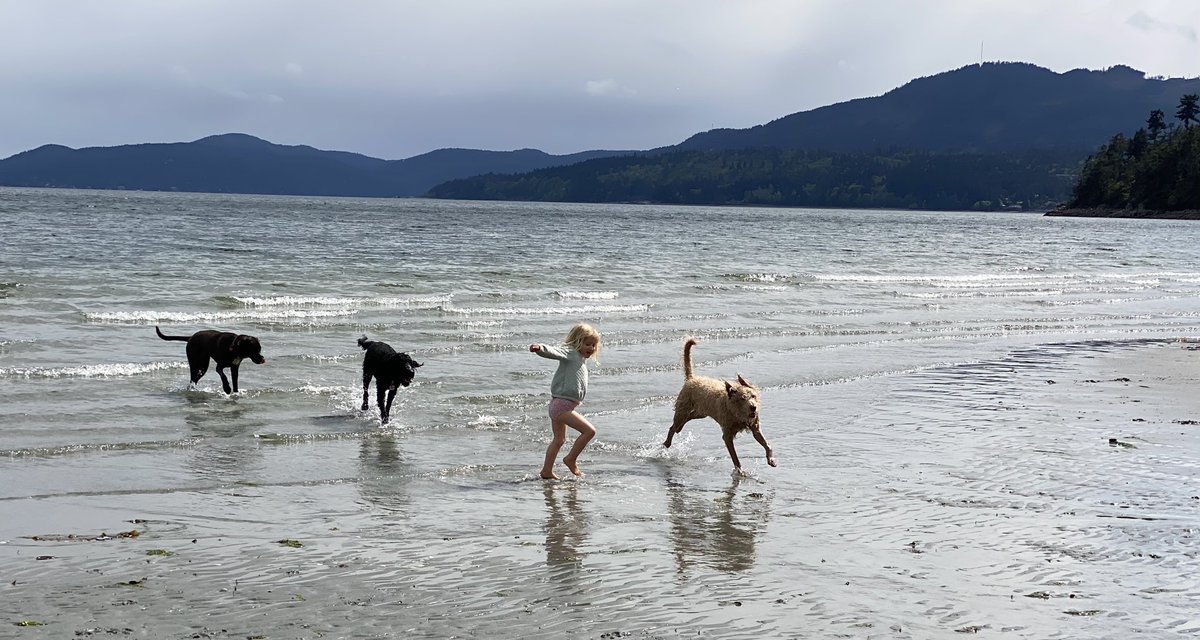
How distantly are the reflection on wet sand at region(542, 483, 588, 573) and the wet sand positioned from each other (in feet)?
0.09

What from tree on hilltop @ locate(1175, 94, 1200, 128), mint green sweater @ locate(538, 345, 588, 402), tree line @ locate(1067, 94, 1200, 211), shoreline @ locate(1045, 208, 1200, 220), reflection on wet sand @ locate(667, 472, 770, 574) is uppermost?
tree on hilltop @ locate(1175, 94, 1200, 128)

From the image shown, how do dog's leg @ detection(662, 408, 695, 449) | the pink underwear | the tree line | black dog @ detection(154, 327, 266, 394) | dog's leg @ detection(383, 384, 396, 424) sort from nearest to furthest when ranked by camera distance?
1. the pink underwear
2. dog's leg @ detection(662, 408, 695, 449)
3. dog's leg @ detection(383, 384, 396, 424)
4. black dog @ detection(154, 327, 266, 394)
5. the tree line

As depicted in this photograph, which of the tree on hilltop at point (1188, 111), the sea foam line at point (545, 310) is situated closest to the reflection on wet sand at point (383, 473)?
the sea foam line at point (545, 310)

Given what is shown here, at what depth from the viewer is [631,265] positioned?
41.8 meters

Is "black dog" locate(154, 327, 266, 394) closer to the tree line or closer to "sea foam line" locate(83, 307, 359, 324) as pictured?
"sea foam line" locate(83, 307, 359, 324)

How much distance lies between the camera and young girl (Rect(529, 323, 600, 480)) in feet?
32.1

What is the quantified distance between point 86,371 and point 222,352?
6.79 ft

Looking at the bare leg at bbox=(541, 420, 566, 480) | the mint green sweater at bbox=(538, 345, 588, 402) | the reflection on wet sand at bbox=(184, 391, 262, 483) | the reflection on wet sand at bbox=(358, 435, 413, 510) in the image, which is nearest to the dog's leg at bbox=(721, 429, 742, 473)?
the mint green sweater at bbox=(538, 345, 588, 402)

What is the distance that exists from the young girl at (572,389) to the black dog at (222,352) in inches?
214

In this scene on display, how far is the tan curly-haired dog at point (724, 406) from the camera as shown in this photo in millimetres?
10070

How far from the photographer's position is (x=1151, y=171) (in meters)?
148

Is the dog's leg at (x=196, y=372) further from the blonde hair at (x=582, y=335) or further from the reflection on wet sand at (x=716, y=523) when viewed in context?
the reflection on wet sand at (x=716, y=523)

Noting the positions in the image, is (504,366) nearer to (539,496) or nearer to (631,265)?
(539,496)

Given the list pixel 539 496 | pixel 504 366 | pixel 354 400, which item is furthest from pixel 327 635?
pixel 504 366
